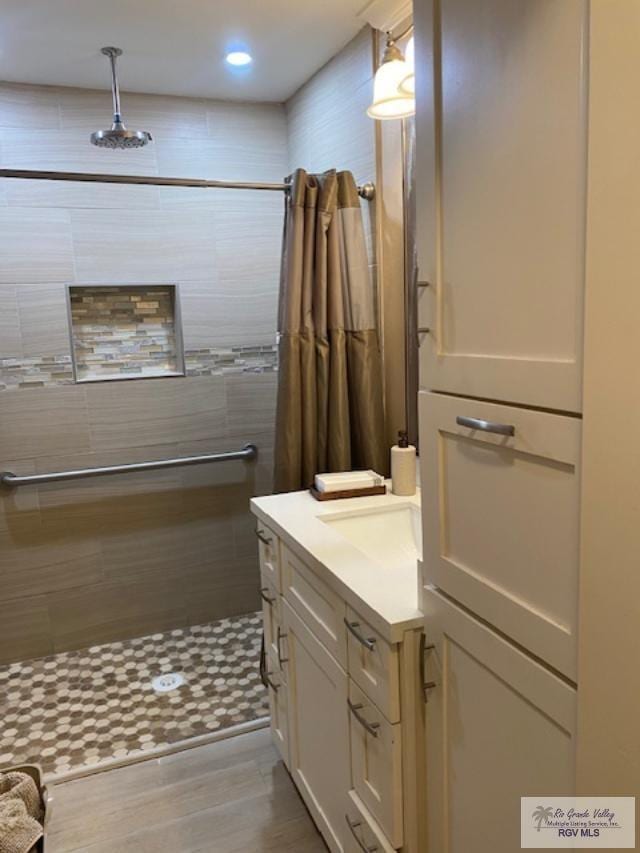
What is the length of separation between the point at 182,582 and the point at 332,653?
1.70 metres

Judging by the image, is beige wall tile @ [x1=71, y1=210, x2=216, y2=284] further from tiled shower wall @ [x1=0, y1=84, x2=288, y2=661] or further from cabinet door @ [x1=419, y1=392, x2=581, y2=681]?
cabinet door @ [x1=419, y1=392, x2=581, y2=681]

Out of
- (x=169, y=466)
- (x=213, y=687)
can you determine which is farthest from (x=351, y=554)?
(x=169, y=466)

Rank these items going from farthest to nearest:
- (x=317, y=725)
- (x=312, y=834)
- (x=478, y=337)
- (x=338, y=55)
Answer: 1. (x=338, y=55)
2. (x=312, y=834)
3. (x=317, y=725)
4. (x=478, y=337)

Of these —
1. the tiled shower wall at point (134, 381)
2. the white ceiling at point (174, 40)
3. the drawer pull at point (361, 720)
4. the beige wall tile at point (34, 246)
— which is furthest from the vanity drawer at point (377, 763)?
the beige wall tile at point (34, 246)

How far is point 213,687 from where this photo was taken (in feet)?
8.32

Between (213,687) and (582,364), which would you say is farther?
(213,687)

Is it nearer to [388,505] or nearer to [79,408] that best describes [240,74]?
[79,408]

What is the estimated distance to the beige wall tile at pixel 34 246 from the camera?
2.59 meters

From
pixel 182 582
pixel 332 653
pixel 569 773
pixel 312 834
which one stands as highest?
pixel 569 773

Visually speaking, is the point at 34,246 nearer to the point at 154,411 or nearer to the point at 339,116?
the point at 154,411

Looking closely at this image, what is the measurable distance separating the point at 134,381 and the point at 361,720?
Result: 192 centimetres

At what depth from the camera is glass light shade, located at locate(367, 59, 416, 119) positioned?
1.74 meters

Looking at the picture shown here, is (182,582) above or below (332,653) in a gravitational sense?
below

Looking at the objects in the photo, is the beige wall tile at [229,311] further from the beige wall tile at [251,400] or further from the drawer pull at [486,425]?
the drawer pull at [486,425]
